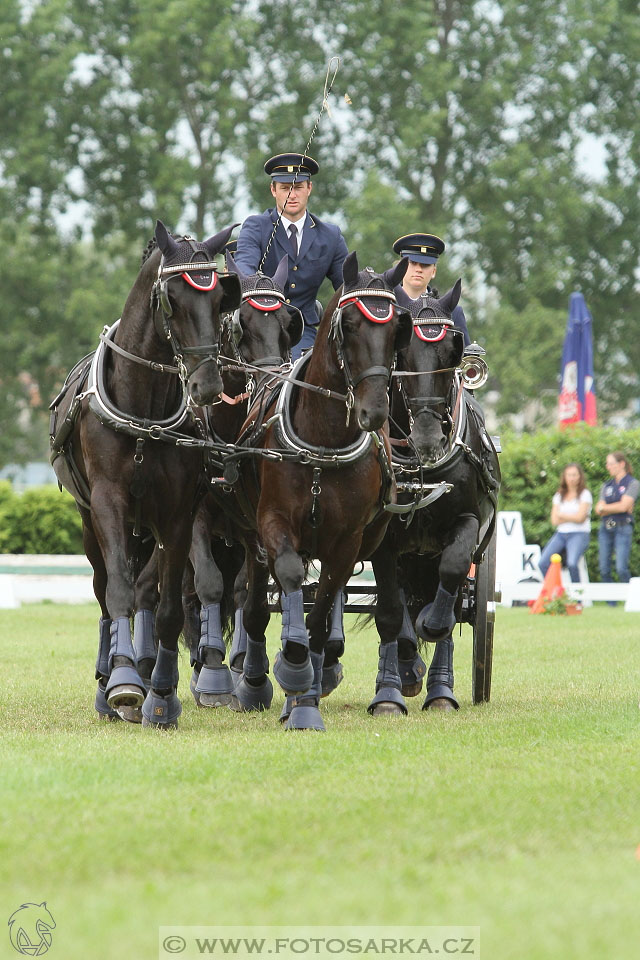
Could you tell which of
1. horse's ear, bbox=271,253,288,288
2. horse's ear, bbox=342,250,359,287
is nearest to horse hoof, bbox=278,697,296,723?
horse's ear, bbox=342,250,359,287

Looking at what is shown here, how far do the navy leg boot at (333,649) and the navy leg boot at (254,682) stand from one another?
34cm

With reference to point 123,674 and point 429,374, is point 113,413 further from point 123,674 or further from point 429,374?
point 429,374

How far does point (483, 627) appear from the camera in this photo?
7531 millimetres

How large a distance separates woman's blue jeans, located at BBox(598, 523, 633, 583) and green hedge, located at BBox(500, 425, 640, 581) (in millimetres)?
891

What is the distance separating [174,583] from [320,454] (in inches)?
43.3

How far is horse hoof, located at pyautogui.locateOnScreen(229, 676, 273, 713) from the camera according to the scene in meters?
7.50

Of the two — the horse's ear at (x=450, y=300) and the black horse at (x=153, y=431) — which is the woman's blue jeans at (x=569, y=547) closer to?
the horse's ear at (x=450, y=300)

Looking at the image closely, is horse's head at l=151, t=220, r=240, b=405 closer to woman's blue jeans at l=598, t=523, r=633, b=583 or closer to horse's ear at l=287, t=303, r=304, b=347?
horse's ear at l=287, t=303, r=304, b=347

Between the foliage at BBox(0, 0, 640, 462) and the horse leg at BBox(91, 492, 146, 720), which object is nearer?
the horse leg at BBox(91, 492, 146, 720)

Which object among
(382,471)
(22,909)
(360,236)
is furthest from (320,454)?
(360,236)

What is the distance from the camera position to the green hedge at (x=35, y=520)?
1874 cm

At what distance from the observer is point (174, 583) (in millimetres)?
6711

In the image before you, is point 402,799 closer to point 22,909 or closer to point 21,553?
point 22,909

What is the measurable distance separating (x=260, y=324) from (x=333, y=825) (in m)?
3.62
